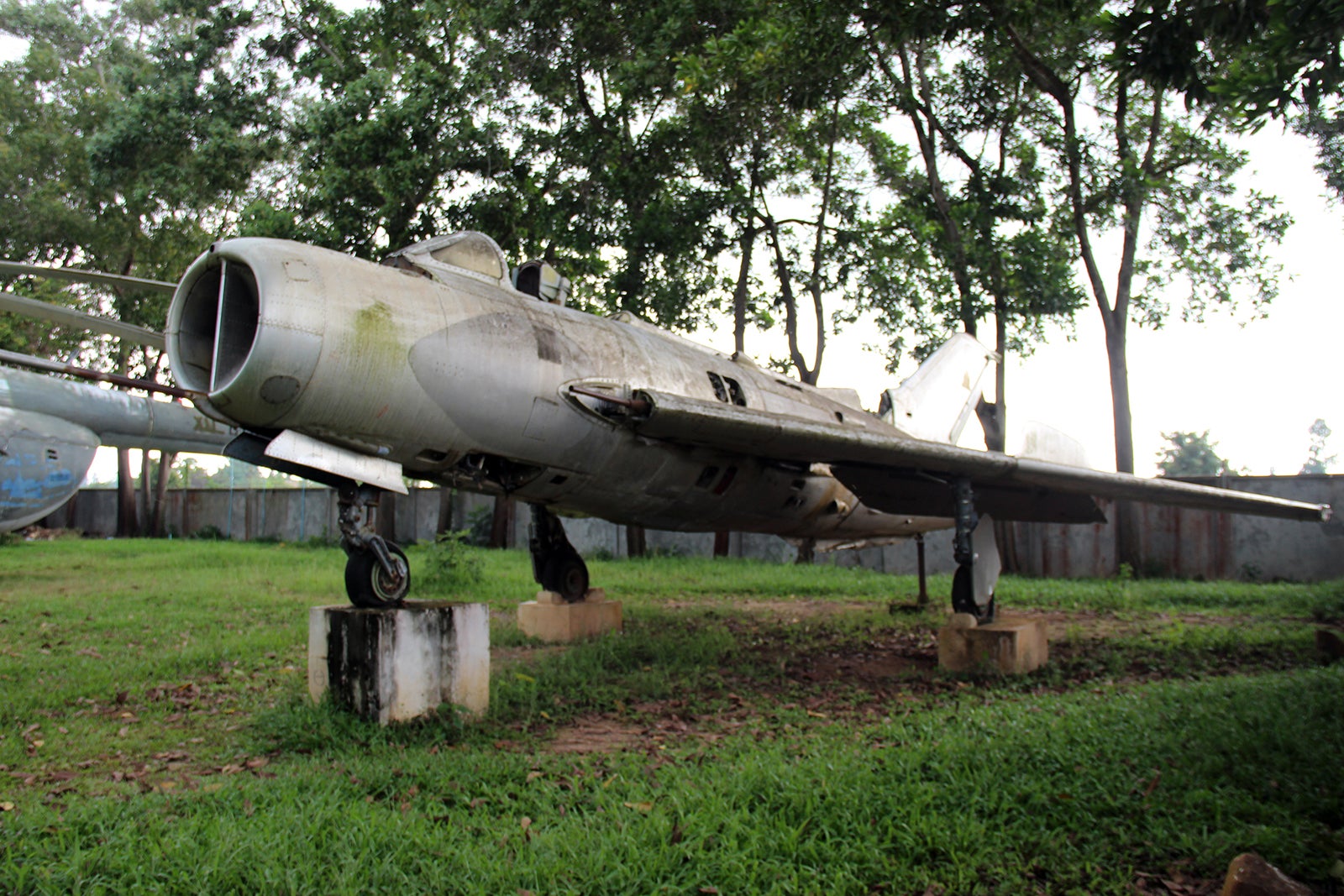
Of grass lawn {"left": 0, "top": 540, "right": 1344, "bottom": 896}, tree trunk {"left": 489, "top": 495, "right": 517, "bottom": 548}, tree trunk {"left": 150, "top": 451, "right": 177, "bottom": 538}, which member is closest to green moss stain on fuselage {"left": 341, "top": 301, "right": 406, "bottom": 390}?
grass lawn {"left": 0, "top": 540, "right": 1344, "bottom": 896}

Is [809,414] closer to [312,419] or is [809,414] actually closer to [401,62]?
[312,419]

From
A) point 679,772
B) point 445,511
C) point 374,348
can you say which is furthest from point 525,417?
point 445,511

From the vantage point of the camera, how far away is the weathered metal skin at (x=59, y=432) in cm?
1308

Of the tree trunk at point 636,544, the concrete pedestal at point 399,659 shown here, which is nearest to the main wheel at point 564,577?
the concrete pedestal at point 399,659

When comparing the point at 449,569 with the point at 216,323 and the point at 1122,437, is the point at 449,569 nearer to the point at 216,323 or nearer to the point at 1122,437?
the point at 216,323

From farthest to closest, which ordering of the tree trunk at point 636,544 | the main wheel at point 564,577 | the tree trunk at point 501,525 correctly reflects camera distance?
1. the tree trunk at point 501,525
2. the tree trunk at point 636,544
3. the main wheel at point 564,577

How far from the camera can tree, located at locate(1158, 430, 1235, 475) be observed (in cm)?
6250

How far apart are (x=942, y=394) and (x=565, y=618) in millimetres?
6048

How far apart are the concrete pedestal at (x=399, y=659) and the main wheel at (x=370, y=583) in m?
0.09

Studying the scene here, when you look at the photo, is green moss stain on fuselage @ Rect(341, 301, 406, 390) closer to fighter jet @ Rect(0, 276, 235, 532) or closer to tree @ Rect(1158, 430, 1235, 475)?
fighter jet @ Rect(0, 276, 235, 532)

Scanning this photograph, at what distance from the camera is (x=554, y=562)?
925 cm

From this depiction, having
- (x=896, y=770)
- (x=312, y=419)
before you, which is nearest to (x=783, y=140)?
(x=312, y=419)

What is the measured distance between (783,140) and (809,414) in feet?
31.1

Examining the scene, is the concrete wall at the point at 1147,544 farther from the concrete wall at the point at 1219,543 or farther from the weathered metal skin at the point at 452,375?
the weathered metal skin at the point at 452,375
